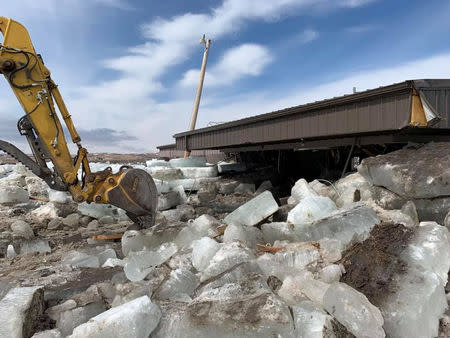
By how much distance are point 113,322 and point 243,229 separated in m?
2.22

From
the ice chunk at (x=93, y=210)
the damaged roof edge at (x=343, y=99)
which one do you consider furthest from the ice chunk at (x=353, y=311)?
the ice chunk at (x=93, y=210)

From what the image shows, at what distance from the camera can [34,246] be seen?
245 inches

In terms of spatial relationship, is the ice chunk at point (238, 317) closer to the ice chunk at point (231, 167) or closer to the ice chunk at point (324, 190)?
the ice chunk at point (324, 190)

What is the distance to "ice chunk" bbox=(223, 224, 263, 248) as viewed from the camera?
4504 millimetres

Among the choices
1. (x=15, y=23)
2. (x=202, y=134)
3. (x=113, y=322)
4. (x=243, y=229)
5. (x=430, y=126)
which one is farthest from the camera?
(x=202, y=134)

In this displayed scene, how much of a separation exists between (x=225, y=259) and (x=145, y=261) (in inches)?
48.2

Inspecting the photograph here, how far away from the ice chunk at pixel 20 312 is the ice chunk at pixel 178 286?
1084mm

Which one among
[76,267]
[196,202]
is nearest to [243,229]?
[76,267]

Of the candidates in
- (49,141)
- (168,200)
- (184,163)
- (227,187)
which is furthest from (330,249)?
(184,163)

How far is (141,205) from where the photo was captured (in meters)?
6.23

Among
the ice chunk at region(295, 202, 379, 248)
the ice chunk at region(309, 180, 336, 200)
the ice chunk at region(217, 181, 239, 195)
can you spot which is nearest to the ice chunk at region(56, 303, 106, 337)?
the ice chunk at region(295, 202, 379, 248)

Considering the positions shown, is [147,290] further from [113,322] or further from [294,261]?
[294,261]

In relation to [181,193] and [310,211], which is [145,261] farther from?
[181,193]

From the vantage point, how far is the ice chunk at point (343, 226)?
163 inches
